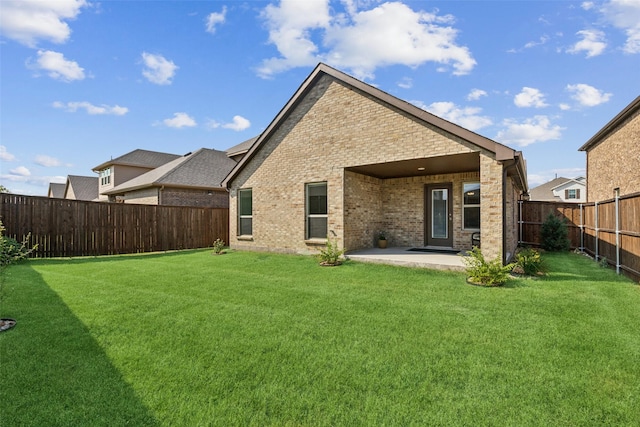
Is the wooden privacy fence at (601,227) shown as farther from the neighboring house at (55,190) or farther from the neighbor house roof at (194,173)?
the neighboring house at (55,190)

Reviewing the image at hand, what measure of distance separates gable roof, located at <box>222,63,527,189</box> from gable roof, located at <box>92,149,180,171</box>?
17.5 m

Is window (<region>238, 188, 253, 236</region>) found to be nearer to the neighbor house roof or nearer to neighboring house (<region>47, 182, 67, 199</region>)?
the neighbor house roof

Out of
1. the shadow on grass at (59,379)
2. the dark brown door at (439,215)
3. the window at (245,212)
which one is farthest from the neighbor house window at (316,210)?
the shadow on grass at (59,379)

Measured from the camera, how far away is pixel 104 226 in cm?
1262

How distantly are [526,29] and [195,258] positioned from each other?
13.2 metres

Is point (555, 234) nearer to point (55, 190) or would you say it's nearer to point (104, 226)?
point (104, 226)

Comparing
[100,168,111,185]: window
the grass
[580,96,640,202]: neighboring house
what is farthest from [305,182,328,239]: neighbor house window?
[100,168,111,185]: window

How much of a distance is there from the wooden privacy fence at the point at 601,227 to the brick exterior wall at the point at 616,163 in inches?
98.2

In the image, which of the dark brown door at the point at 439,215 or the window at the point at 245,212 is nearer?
the dark brown door at the point at 439,215

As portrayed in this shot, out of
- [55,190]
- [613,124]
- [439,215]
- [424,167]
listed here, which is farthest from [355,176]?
[55,190]

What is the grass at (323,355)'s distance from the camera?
8.28 ft

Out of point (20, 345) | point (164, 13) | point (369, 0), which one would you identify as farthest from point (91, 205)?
point (369, 0)

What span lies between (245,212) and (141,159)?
19635 mm

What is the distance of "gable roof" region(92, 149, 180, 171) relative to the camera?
85.2 ft
